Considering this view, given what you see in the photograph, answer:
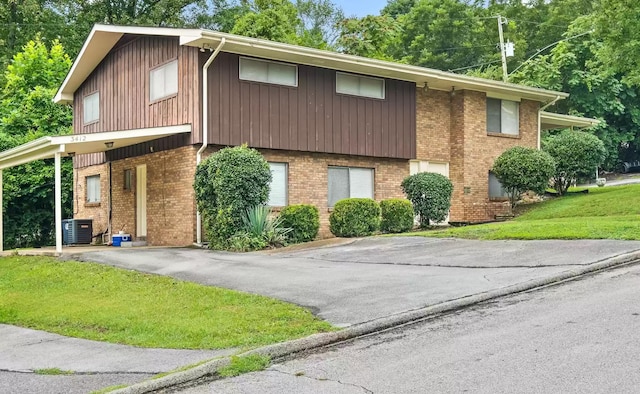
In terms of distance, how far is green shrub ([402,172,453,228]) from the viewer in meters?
18.9

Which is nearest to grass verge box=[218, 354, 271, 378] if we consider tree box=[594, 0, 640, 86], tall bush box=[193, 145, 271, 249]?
tall bush box=[193, 145, 271, 249]

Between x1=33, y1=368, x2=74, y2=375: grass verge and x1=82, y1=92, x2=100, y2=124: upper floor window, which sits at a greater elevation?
x1=82, y1=92, x2=100, y2=124: upper floor window

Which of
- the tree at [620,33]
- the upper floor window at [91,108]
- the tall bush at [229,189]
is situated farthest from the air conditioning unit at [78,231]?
the tree at [620,33]

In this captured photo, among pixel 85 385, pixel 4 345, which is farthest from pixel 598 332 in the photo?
pixel 4 345

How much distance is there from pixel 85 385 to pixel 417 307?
382cm

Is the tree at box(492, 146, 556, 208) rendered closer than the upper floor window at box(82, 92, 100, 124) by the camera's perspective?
Yes

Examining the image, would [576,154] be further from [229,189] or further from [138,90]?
[138,90]

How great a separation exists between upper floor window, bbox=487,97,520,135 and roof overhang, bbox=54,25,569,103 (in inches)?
14.4

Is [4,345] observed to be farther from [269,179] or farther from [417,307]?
[269,179]

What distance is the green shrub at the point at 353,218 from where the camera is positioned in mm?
17438

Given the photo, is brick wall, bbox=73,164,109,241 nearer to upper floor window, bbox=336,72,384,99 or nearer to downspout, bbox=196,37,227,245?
downspout, bbox=196,37,227,245

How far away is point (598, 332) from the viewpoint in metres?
6.58

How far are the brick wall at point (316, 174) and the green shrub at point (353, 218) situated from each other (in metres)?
1.22

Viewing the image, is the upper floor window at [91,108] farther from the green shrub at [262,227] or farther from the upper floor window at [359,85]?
the green shrub at [262,227]
